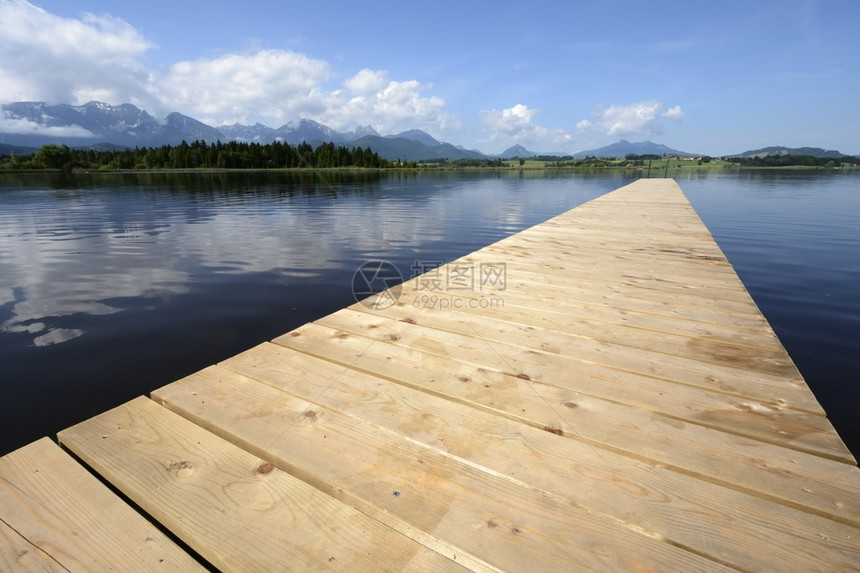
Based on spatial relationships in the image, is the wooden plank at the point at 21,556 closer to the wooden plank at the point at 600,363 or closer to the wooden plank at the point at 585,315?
the wooden plank at the point at 600,363

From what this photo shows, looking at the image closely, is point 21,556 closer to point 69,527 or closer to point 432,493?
point 69,527

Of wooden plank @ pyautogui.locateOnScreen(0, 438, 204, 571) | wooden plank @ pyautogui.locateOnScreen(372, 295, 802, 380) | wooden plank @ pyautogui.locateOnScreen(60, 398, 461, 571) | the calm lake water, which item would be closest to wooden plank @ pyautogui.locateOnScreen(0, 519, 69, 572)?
wooden plank @ pyautogui.locateOnScreen(0, 438, 204, 571)

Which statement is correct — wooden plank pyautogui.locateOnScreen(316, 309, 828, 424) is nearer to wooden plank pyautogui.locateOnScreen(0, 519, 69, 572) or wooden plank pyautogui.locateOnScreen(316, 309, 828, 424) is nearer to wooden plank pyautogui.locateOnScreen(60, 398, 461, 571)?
wooden plank pyautogui.locateOnScreen(60, 398, 461, 571)

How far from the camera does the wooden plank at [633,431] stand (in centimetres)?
168

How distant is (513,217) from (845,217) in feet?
52.3

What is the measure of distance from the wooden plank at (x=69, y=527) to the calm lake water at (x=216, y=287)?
8.54 ft

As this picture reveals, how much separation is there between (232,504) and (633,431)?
82.0 inches

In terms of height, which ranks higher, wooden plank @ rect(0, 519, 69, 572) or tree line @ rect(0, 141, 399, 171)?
tree line @ rect(0, 141, 399, 171)

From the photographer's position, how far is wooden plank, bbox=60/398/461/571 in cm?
136

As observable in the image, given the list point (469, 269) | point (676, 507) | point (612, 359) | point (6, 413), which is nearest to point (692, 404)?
point (612, 359)

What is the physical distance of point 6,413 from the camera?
370 cm

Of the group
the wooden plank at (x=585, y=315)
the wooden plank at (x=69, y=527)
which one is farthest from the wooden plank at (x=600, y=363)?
the wooden plank at (x=69, y=527)

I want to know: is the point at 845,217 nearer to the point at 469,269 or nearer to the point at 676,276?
the point at 676,276

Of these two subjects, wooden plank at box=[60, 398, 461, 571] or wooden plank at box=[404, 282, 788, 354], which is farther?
wooden plank at box=[404, 282, 788, 354]
